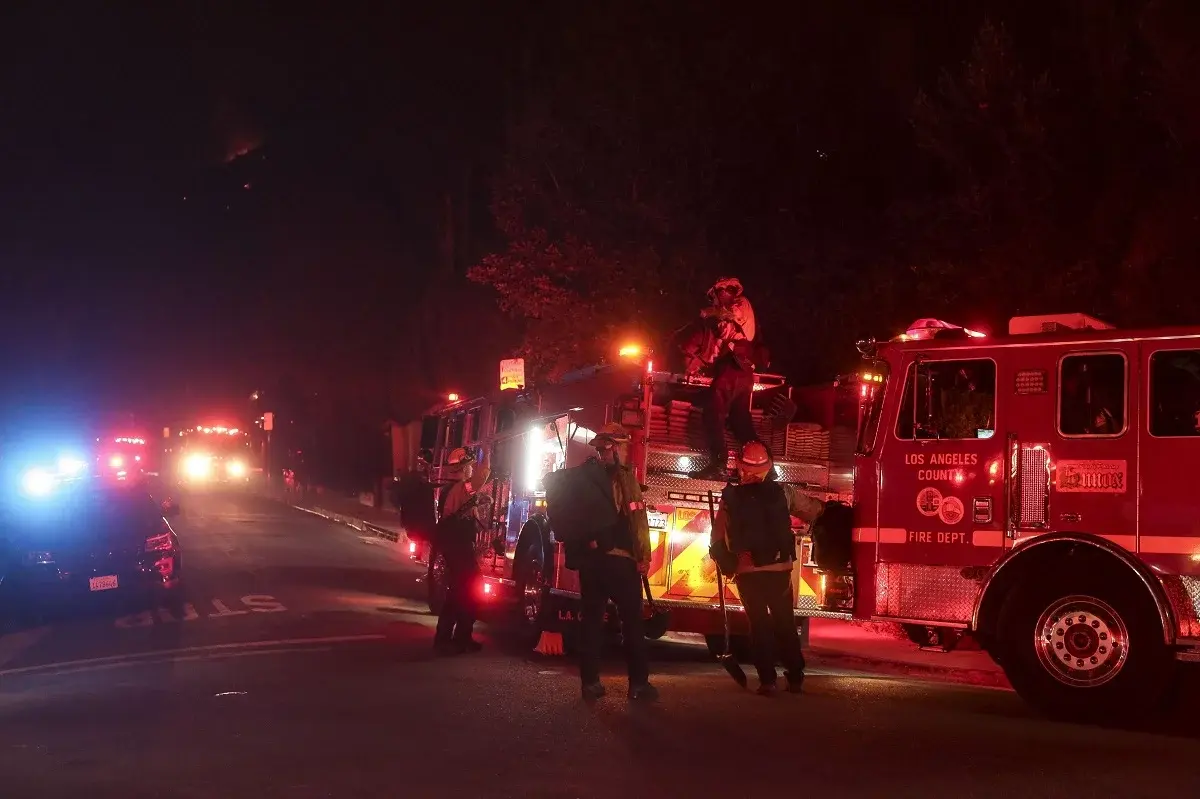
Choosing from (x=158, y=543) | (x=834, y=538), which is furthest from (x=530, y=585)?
(x=158, y=543)

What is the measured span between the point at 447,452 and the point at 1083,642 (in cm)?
1075

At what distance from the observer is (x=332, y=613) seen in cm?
1505

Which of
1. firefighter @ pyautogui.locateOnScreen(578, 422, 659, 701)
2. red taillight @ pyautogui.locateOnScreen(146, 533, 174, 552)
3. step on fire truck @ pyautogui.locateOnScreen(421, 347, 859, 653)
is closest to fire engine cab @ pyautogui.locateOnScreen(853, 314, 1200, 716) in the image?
step on fire truck @ pyautogui.locateOnScreen(421, 347, 859, 653)

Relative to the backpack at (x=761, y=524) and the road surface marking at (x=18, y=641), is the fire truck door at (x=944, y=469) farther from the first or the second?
the road surface marking at (x=18, y=641)

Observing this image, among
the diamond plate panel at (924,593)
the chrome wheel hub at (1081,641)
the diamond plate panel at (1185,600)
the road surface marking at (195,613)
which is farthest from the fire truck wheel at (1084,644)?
the road surface marking at (195,613)

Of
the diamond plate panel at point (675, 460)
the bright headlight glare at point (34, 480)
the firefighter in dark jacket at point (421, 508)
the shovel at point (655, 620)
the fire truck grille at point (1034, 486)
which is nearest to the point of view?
the fire truck grille at point (1034, 486)

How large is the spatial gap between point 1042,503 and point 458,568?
5.13 meters

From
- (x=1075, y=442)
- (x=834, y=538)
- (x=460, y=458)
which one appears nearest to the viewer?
(x=1075, y=442)

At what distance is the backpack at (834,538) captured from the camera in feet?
30.5

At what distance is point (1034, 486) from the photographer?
838cm

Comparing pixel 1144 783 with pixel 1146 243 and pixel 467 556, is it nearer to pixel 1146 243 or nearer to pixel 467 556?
pixel 467 556

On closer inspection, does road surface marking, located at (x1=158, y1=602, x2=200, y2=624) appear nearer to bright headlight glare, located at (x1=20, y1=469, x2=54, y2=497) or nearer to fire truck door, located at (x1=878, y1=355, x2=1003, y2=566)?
bright headlight glare, located at (x1=20, y1=469, x2=54, y2=497)

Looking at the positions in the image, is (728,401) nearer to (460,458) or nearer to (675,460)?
(675,460)

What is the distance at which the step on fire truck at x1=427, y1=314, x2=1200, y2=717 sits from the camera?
25.9ft
